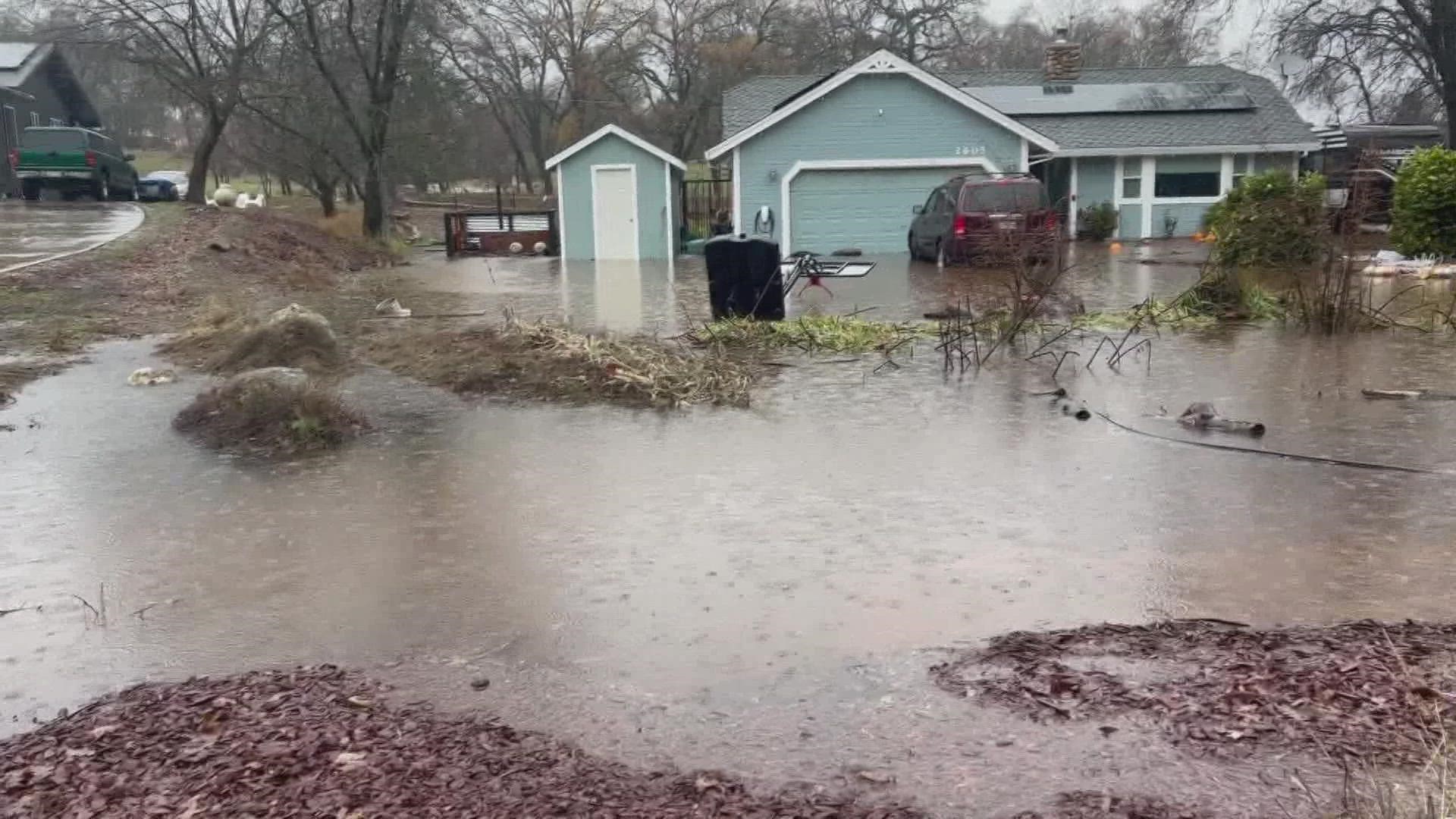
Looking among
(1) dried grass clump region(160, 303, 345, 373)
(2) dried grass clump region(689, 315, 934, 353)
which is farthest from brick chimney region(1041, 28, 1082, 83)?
(1) dried grass clump region(160, 303, 345, 373)

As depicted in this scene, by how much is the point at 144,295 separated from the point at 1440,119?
50.0m

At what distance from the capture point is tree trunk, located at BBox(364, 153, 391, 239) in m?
29.8

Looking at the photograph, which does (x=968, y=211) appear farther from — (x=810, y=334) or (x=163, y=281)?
(x=163, y=281)

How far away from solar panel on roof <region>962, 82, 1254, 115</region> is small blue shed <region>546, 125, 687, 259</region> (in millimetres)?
8348

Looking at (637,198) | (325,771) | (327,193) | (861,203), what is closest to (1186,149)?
(861,203)

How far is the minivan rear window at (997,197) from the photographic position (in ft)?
71.1

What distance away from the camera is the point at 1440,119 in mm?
49812

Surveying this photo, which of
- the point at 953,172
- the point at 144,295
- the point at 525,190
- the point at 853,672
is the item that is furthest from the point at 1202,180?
the point at 525,190

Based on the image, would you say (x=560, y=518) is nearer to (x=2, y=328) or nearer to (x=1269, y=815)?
(x=1269, y=815)

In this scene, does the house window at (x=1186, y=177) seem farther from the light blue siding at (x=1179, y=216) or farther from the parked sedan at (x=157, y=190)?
the parked sedan at (x=157, y=190)

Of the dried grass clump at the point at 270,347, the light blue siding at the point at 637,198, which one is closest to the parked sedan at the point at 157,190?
the light blue siding at the point at 637,198

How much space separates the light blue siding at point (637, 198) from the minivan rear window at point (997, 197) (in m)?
8.45

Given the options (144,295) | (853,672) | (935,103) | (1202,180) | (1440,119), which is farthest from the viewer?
(1440,119)

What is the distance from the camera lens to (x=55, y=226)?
23.8 m
